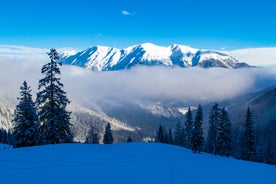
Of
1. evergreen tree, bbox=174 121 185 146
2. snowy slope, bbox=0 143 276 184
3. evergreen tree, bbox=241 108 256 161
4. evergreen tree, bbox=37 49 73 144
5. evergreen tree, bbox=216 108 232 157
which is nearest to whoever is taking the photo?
snowy slope, bbox=0 143 276 184

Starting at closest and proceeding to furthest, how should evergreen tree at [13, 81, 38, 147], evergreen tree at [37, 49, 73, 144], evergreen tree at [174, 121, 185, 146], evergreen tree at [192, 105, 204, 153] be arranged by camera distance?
evergreen tree at [37, 49, 73, 144] → evergreen tree at [13, 81, 38, 147] → evergreen tree at [192, 105, 204, 153] → evergreen tree at [174, 121, 185, 146]

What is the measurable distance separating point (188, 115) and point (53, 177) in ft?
200

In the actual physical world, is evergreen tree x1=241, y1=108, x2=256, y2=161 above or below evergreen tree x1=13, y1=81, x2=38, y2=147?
below

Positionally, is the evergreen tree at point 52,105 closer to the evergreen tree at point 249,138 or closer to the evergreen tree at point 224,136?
the evergreen tree at point 224,136

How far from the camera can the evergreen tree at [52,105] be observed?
117 feet

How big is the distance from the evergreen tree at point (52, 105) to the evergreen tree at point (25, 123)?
2599mm

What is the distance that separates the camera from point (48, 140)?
35.7 meters

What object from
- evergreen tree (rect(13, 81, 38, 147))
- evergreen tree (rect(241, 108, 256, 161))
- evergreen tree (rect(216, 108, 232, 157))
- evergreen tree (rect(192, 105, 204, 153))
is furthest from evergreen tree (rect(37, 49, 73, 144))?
evergreen tree (rect(241, 108, 256, 161))

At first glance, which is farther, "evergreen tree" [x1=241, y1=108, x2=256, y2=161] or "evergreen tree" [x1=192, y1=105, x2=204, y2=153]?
"evergreen tree" [x1=241, y1=108, x2=256, y2=161]

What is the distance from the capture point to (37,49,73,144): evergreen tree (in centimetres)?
3569

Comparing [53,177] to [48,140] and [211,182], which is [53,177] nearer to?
[211,182]

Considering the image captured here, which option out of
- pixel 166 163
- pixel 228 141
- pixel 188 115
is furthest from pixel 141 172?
pixel 188 115

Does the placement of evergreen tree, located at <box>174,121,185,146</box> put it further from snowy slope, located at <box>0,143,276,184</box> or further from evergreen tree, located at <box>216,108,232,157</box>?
snowy slope, located at <box>0,143,276,184</box>

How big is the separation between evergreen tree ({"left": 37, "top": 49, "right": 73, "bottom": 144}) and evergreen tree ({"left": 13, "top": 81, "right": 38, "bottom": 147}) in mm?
2599
